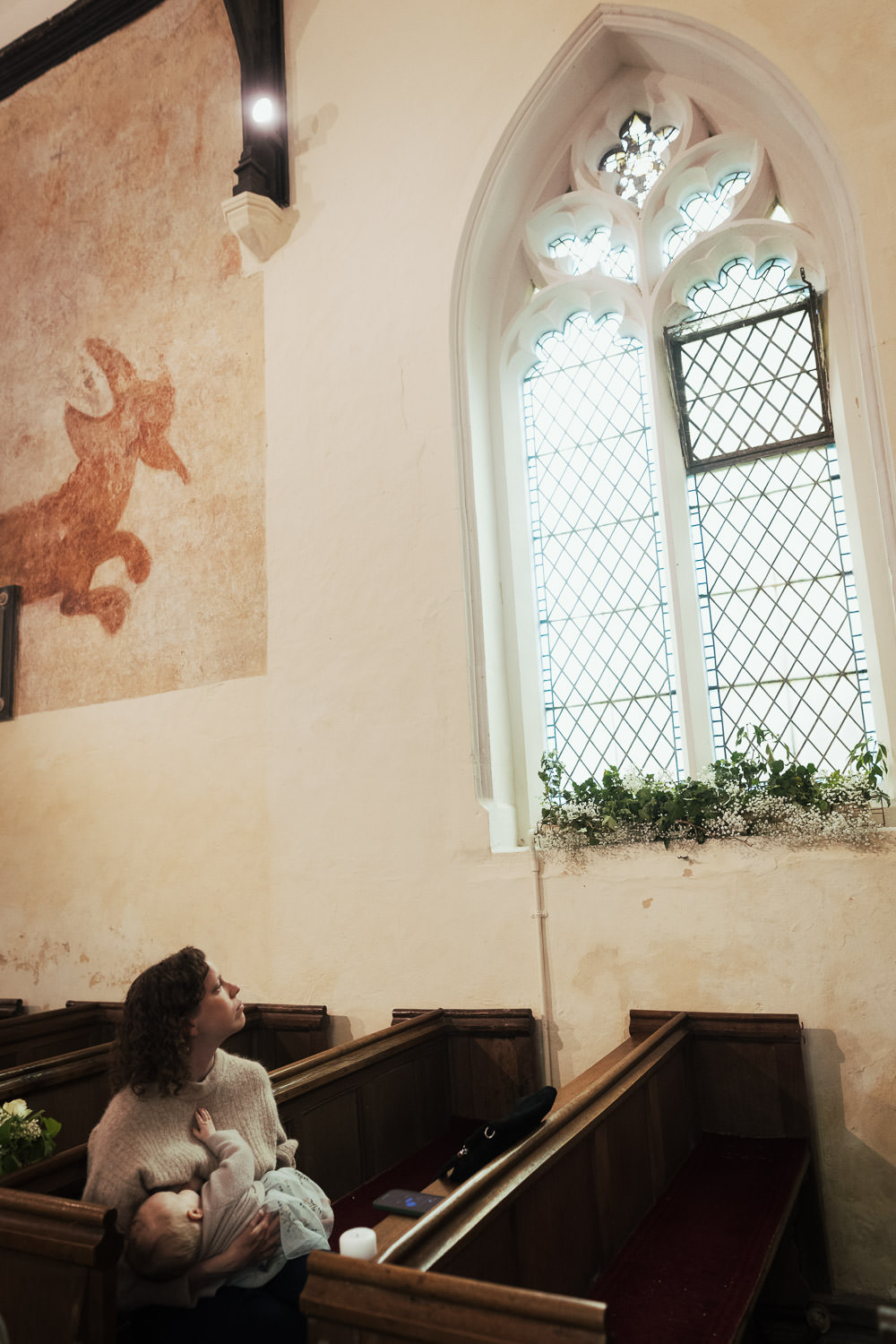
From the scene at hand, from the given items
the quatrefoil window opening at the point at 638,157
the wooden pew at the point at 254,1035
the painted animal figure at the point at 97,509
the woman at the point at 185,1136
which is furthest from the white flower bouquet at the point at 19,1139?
the quatrefoil window opening at the point at 638,157

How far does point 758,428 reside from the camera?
189 inches

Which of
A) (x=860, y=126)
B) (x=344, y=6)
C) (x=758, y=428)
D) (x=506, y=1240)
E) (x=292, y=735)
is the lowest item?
(x=506, y=1240)

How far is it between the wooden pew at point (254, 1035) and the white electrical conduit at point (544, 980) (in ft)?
3.57

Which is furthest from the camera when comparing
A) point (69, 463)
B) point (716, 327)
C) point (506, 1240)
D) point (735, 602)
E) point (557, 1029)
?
point (69, 463)

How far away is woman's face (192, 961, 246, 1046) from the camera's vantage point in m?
2.37

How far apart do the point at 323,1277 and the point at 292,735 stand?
3.56 m

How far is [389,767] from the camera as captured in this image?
4.82m

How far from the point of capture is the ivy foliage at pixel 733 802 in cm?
395

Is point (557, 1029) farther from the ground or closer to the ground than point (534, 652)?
closer to the ground

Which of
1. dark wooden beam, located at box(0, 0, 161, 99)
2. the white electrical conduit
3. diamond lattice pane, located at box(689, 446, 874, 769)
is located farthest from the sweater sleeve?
dark wooden beam, located at box(0, 0, 161, 99)

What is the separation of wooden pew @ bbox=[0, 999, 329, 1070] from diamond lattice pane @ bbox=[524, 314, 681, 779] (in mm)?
1752

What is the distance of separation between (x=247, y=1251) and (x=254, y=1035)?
266cm

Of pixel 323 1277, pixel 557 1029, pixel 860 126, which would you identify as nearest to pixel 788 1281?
pixel 557 1029

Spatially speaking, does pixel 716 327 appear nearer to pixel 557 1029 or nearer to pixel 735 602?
pixel 735 602
